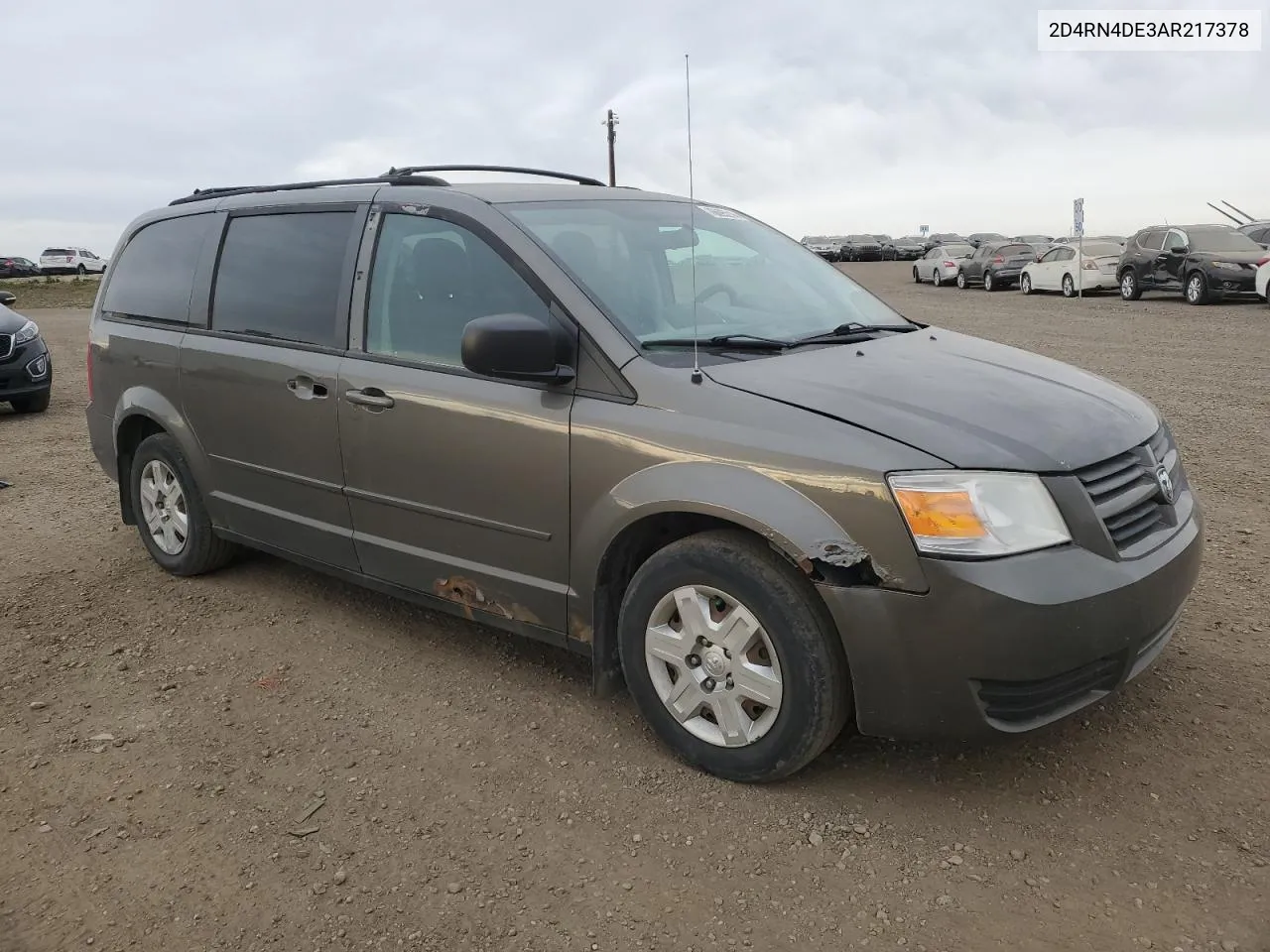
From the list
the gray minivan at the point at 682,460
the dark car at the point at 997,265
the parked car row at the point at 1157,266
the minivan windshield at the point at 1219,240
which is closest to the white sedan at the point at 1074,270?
the parked car row at the point at 1157,266

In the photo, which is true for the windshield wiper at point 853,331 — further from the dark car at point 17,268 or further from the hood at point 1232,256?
the dark car at point 17,268

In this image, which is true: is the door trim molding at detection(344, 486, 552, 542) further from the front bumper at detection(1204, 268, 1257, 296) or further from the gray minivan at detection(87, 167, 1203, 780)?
the front bumper at detection(1204, 268, 1257, 296)

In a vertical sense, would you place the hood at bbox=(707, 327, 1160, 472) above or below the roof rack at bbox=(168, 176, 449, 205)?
below

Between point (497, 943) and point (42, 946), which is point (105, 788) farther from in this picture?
point (497, 943)

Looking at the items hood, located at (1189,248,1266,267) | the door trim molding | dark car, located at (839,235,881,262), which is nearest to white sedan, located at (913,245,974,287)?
hood, located at (1189,248,1266,267)

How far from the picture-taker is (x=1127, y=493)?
2.99 metres

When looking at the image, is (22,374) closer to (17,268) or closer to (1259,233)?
(1259,233)

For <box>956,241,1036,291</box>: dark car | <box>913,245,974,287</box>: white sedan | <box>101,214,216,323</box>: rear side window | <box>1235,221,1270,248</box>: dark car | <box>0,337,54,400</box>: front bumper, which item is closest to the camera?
<box>101,214,216,323</box>: rear side window

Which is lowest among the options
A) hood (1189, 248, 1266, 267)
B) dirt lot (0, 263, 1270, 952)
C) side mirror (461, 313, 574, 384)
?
dirt lot (0, 263, 1270, 952)

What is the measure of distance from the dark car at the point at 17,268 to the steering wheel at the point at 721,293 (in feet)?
195

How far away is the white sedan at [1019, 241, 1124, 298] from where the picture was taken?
2300cm

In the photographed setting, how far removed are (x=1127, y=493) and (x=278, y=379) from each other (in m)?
3.14

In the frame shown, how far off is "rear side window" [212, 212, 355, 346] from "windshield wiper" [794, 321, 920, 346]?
1.81 metres

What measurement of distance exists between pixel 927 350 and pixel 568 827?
2.00 meters
